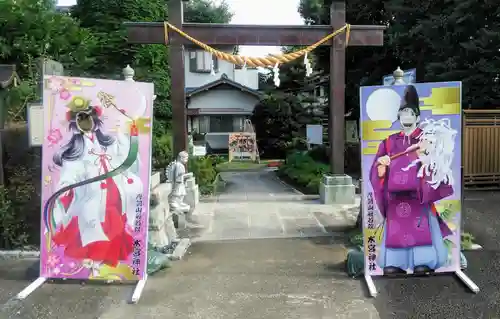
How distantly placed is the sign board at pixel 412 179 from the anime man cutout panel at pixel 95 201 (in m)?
2.60

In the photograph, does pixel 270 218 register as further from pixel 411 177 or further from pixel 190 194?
pixel 411 177

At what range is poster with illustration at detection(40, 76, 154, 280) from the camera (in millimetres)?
4406

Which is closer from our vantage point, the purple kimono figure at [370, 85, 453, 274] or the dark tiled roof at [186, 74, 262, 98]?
the purple kimono figure at [370, 85, 453, 274]

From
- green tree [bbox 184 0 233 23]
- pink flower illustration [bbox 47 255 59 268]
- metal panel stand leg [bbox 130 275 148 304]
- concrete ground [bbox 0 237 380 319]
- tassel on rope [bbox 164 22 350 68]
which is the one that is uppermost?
green tree [bbox 184 0 233 23]

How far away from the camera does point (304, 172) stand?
1523 centimetres

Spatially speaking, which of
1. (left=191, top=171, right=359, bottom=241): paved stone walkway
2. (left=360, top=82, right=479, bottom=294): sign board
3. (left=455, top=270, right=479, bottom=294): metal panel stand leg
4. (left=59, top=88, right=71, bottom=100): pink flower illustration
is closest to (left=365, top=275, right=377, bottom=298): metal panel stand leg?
(left=360, top=82, right=479, bottom=294): sign board

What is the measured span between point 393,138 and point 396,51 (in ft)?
37.8

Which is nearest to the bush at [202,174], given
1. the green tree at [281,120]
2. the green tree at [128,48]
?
the green tree at [128,48]

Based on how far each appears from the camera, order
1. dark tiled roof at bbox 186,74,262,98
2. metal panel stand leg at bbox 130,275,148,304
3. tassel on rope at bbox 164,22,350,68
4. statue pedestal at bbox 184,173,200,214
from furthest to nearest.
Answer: dark tiled roof at bbox 186,74,262,98
statue pedestal at bbox 184,173,200,214
tassel on rope at bbox 164,22,350,68
metal panel stand leg at bbox 130,275,148,304

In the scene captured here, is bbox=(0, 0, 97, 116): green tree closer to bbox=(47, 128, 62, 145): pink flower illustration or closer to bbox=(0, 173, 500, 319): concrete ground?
bbox=(47, 128, 62, 145): pink flower illustration

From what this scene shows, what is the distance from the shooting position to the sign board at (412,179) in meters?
4.48

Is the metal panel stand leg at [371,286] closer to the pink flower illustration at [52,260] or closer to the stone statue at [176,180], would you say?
the stone statue at [176,180]

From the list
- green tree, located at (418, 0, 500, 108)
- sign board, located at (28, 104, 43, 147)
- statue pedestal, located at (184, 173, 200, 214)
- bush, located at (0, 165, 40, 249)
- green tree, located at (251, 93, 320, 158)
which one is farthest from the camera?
green tree, located at (251, 93, 320, 158)

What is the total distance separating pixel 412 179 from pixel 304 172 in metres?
10.7
